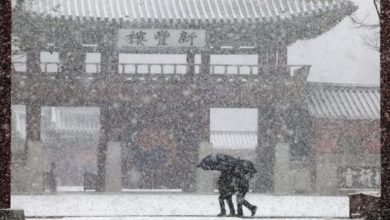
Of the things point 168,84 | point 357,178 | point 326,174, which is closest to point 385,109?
point 168,84

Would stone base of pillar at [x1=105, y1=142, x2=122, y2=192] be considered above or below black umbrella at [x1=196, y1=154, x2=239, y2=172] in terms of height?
below

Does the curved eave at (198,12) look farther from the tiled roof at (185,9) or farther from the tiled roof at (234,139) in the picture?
the tiled roof at (234,139)

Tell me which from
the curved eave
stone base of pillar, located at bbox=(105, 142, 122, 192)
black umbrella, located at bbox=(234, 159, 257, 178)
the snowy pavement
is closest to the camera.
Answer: the snowy pavement

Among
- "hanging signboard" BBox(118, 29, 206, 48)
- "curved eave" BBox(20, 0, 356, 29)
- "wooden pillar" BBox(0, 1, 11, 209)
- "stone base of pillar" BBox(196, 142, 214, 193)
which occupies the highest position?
"curved eave" BBox(20, 0, 356, 29)

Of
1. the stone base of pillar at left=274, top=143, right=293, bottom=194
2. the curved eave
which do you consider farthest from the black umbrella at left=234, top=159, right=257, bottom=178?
the curved eave

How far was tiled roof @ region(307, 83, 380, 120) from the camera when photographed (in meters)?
28.2

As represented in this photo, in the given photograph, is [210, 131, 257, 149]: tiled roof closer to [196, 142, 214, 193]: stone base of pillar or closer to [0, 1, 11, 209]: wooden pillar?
[196, 142, 214, 193]: stone base of pillar

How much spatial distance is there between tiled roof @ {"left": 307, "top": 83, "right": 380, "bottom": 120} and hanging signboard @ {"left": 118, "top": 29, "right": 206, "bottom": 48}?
488 cm

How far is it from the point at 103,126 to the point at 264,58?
623 centimetres

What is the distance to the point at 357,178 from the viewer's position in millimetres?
26469

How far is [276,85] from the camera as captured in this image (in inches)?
1005

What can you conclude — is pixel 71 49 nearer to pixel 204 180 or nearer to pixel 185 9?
pixel 185 9

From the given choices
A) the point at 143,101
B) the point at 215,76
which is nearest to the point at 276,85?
the point at 215,76

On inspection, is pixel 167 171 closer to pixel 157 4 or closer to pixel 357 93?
pixel 157 4
